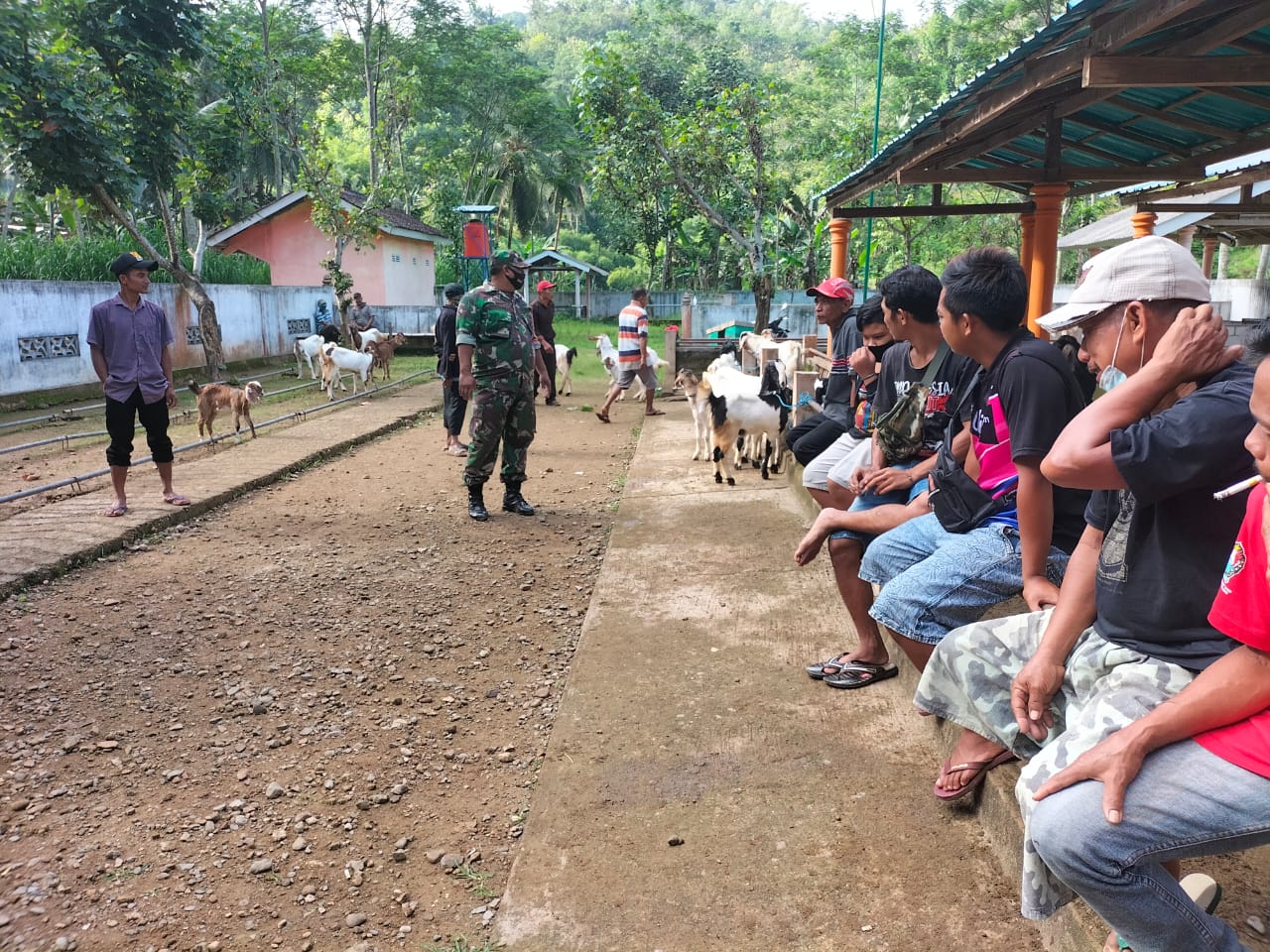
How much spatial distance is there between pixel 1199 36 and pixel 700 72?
32337mm

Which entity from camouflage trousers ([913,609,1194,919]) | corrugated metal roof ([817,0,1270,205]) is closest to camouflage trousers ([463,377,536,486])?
corrugated metal roof ([817,0,1270,205])

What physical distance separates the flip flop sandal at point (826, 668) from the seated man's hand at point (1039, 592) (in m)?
1.15

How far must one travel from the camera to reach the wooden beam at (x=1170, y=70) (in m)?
3.63

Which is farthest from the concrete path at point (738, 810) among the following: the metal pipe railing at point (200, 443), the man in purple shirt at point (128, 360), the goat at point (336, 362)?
the goat at point (336, 362)

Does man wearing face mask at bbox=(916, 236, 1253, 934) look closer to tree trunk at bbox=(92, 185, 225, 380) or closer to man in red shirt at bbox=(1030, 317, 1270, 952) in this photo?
man in red shirt at bbox=(1030, 317, 1270, 952)

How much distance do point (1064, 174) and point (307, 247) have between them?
20828mm

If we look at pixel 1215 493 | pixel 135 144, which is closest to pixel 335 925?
pixel 1215 493

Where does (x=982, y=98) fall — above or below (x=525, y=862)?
above

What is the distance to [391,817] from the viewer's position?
2863 mm

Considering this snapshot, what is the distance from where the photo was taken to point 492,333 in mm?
6246

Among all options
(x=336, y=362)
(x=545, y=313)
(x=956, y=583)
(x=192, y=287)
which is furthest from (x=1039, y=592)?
(x=192, y=287)

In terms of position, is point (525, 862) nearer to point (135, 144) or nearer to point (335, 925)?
point (335, 925)

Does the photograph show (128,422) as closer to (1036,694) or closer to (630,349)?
(1036,694)

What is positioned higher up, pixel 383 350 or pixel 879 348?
pixel 879 348
